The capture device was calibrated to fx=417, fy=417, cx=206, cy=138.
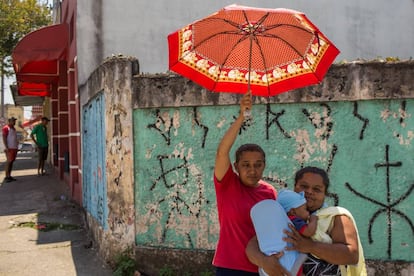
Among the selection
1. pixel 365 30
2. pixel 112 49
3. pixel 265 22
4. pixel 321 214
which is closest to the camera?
pixel 321 214

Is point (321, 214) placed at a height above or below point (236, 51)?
below

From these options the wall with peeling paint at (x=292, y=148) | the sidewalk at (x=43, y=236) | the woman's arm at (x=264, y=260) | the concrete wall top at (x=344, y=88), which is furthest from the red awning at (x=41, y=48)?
the woman's arm at (x=264, y=260)

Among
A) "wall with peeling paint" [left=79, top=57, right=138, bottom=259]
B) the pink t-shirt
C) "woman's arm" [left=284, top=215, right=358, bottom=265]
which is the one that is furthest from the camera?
"wall with peeling paint" [left=79, top=57, right=138, bottom=259]

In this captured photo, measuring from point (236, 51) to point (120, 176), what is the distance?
2570mm

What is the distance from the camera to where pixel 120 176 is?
4730mm

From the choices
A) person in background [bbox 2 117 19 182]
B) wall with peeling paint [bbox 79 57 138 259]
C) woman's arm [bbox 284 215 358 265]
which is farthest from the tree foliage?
woman's arm [bbox 284 215 358 265]

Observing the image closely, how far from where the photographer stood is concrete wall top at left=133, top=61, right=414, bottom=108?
13.5 feet

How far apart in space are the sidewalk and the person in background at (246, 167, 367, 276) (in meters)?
3.21

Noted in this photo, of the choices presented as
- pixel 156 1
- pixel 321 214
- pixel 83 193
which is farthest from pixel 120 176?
pixel 156 1

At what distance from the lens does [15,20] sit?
50.3 feet

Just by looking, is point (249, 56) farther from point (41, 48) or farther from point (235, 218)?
point (41, 48)

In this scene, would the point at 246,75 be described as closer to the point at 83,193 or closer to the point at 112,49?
the point at 83,193

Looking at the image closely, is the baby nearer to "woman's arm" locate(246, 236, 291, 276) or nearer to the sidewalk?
"woman's arm" locate(246, 236, 291, 276)

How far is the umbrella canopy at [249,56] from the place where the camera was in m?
2.57
